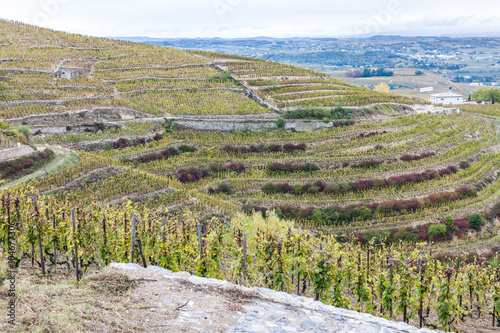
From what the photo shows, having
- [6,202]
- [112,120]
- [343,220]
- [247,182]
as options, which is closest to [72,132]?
[112,120]

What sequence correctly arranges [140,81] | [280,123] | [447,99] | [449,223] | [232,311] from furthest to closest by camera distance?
[447,99] < [140,81] < [280,123] < [449,223] < [232,311]

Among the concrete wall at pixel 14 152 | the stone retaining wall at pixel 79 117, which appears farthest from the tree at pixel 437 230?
the stone retaining wall at pixel 79 117

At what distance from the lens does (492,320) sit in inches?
442

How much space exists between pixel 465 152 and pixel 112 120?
31918 mm

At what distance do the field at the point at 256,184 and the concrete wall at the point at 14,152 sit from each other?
1.25 feet

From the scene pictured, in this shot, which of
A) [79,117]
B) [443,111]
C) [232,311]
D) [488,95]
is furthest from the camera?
[488,95]

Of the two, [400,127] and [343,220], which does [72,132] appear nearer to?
[343,220]

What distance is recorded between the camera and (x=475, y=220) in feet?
84.3

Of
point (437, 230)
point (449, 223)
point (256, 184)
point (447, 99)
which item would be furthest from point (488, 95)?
point (256, 184)

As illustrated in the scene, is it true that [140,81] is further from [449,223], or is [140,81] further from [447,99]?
[447,99]

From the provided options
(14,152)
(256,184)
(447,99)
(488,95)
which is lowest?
(256,184)

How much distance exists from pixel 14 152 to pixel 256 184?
15769mm

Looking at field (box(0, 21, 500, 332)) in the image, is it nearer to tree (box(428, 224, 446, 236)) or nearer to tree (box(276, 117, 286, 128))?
tree (box(428, 224, 446, 236))

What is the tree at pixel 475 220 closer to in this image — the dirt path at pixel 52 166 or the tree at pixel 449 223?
the tree at pixel 449 223
